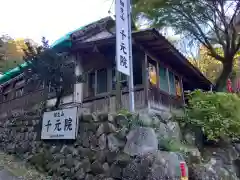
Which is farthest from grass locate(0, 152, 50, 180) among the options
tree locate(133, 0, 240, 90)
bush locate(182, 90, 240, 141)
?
tree locate(133, 0, 240, 90)

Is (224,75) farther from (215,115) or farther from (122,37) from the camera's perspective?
(122,37)

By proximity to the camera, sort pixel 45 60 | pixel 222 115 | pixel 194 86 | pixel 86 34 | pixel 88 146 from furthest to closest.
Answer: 1. pixel 194 86
2. pixel 86 34
3. pixel 45 60
4. pixel 222 115
5. pixel 88 146

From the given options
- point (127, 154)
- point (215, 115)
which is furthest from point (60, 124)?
point (215, 115)

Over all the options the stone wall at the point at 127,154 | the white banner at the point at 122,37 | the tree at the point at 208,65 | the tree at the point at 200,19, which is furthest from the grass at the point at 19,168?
the tree at the point at 208,65

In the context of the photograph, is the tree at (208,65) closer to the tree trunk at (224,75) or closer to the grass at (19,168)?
the tree trunk at (224,75)

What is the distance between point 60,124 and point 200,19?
11133 millimetres

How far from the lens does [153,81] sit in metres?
11.0

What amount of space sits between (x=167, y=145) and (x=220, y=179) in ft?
5.40

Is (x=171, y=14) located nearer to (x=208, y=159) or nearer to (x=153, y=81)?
(x=153, y=81)

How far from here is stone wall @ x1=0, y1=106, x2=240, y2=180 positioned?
5.13 m

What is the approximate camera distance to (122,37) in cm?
680

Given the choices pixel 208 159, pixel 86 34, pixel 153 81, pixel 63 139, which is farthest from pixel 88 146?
pixel 86 34

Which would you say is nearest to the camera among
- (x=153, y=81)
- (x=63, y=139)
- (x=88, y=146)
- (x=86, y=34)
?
(x=88, y=146)

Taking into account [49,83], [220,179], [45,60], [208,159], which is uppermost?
[45,60]
